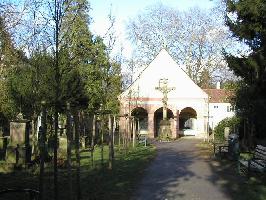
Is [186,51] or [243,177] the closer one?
[243,177]

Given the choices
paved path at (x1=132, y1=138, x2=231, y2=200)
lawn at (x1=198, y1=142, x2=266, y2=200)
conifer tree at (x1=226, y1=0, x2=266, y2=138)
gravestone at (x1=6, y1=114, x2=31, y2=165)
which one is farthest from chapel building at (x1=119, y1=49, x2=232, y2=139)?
lawn at (x1=198, y1=142, x2=266, y2=200)

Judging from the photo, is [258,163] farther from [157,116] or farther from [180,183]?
[157,116]

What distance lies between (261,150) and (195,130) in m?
38.4

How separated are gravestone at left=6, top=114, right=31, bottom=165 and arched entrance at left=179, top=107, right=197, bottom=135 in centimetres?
3902

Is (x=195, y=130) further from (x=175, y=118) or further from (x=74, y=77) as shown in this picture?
(x=74, y=77)

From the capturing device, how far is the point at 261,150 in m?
→ 18.4

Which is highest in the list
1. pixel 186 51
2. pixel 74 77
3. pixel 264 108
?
pixel 186 51

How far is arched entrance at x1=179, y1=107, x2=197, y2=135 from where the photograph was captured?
57.5m

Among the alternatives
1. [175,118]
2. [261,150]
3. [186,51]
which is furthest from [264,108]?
[186,51]

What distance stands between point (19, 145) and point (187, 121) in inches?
1613

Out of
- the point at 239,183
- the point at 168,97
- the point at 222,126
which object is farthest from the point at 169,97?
the point at 239,183

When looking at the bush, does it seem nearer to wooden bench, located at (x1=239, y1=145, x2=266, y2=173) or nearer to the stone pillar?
the stone pillar

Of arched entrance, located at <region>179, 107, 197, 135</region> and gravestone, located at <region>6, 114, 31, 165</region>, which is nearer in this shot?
gravestone, located at <region>6, 114, 31, 165</region>

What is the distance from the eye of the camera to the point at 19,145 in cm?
1880
